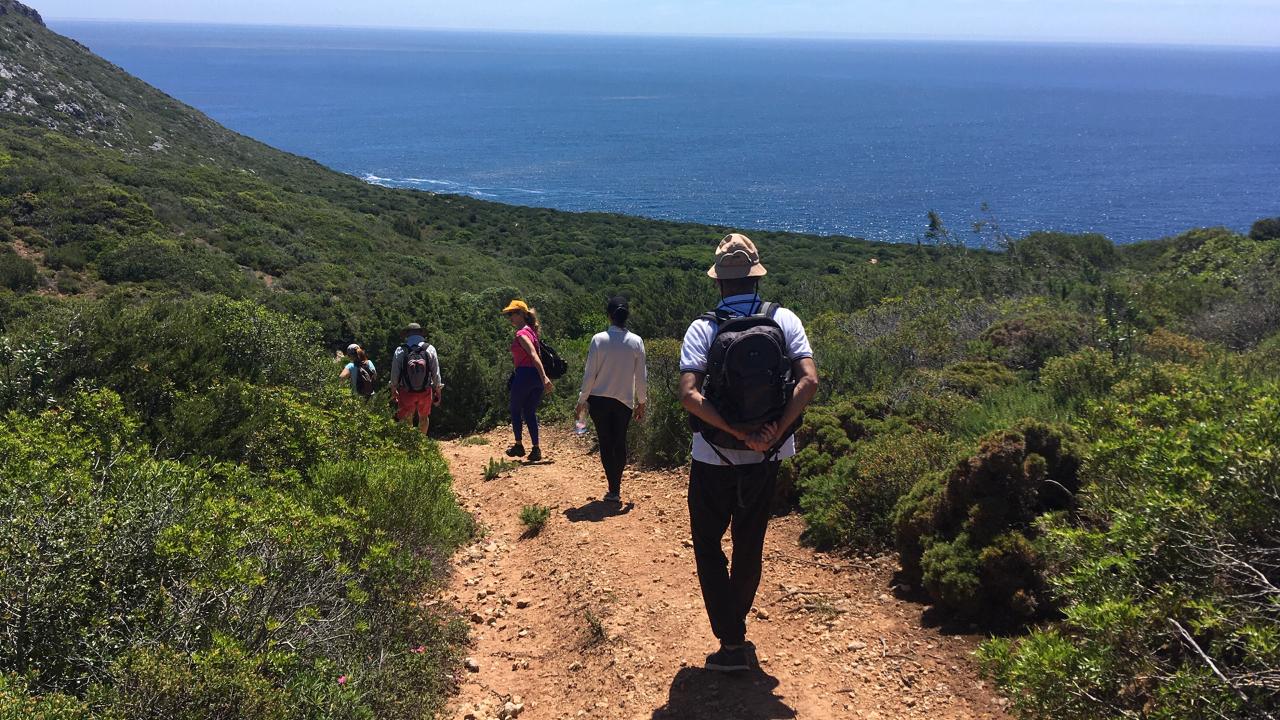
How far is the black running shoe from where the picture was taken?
3631 millimetres

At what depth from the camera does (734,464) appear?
344cm

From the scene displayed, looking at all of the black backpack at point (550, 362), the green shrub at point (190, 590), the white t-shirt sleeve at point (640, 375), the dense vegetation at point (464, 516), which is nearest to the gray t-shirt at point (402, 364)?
the dense vegetation at point (464, 516)

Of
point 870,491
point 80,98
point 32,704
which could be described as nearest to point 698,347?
point 870,491

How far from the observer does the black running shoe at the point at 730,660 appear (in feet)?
11.9

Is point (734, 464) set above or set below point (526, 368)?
above

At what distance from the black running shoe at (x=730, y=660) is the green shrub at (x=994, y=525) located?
1.03 m

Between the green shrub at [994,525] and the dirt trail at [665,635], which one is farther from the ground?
the green shrub at [994,525]

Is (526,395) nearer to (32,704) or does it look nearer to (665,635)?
(665,635)

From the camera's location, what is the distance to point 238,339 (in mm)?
6492

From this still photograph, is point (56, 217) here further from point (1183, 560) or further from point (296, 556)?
point (1183, 560)

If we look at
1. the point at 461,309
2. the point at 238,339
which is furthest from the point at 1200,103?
the point at 238,339

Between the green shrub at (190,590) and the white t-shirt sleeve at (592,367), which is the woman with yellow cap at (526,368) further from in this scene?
the green shrub at (190,590)

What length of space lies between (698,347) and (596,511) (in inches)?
117

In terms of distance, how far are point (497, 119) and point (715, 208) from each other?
69.5 metres
